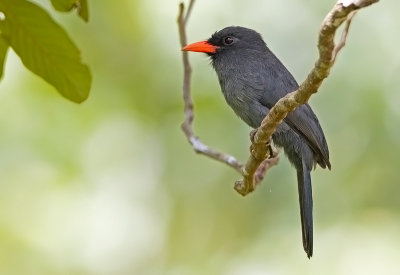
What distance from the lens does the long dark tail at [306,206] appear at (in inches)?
166

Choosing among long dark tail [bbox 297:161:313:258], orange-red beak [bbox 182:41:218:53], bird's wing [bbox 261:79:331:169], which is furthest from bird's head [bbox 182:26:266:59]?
long dark tail [bbox 297:161:313:258]

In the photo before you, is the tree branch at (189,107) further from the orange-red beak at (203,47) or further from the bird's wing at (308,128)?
the bird's wing at (308,128)

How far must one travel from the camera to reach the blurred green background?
6.46m

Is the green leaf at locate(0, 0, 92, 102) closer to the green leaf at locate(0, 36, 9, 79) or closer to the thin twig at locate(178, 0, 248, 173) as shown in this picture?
the green leaf at locate(0, 36, 9, 79)

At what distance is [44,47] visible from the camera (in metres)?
3.16

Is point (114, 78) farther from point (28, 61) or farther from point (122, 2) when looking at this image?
point (28, 61)

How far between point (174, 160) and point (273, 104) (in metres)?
3.36

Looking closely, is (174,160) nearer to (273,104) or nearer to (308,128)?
(273,104)

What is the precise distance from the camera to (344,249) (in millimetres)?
6086

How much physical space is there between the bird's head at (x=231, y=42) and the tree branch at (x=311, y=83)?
108 centimetres

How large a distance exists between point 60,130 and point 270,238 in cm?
192

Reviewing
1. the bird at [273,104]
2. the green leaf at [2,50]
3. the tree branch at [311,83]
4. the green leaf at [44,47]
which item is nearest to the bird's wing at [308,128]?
the bird at [273,104]

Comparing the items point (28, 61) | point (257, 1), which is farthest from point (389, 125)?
point (28, 61)

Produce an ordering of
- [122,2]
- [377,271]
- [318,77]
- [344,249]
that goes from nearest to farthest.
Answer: [318,77] → [377,271] → [344,249] → [122,2]
